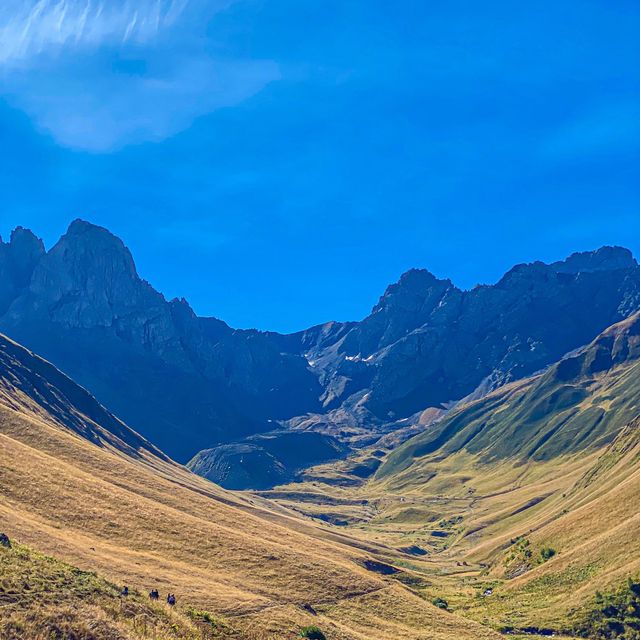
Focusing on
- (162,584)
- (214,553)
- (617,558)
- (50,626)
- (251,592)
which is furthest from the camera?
(617,558)

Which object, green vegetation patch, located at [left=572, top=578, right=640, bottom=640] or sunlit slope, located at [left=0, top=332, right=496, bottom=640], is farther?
green vegetation patch, located at [left=572, top=578, right=640, bottom=640]

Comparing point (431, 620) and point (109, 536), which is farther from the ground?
point (109, 536)

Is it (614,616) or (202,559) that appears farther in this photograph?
(614,616)

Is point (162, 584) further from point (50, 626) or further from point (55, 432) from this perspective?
point (55, 432)

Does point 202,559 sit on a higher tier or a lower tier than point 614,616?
higher

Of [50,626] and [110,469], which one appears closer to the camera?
[50,626]

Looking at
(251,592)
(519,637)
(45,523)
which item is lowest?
(519,637)

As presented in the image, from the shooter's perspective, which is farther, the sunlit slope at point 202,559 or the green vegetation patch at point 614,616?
the green vegetation patch at point 614,616

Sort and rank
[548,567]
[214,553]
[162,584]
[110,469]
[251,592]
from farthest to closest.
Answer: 1. [110,469]
2. [548,567]
3. [214,553]
4. [251,592]
5. [162,584]

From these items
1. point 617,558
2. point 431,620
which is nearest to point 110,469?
point 431,620

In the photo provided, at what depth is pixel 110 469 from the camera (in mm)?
133375

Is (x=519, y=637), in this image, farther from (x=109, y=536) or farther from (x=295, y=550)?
(x=109, y=536)

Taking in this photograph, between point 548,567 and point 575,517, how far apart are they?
83.8 feet

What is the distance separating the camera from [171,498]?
128000 millimetres
